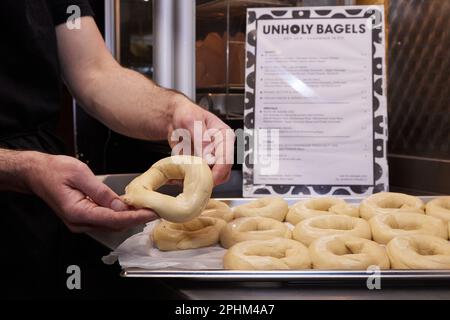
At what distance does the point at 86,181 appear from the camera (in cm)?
91

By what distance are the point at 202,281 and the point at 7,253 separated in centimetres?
70

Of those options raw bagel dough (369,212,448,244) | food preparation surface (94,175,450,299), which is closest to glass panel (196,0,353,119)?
raw bagel dough (369,212,448,244)

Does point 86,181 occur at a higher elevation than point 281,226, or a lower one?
higher

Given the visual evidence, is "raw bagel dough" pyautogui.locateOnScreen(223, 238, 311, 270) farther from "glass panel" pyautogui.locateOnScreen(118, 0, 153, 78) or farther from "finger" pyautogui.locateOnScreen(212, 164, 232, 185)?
"glass panel" pyautogui.locateOnScreen(118, 0, 153, 78)

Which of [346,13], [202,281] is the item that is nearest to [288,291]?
[202,281]

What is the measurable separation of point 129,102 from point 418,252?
2.91 ft

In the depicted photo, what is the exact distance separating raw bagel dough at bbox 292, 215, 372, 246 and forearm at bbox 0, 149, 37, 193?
628 mm

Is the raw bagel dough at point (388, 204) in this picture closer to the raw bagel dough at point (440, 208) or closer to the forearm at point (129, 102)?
the raw bagel dough at point (440, 208)

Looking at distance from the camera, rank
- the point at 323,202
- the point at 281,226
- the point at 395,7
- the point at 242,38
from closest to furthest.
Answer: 1. the point at 281,226
2. the point at 323,202
3. the point at 395,7
4. the point at 242,38

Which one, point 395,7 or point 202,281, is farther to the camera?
point 395,7

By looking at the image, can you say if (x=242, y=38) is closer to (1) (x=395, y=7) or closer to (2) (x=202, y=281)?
(1) (x=395, y=7)

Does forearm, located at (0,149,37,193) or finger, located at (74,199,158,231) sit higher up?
forearm, located at (0,149,37,193)

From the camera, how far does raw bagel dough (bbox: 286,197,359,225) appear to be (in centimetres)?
129

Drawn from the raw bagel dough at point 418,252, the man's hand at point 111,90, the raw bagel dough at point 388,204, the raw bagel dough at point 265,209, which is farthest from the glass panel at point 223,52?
the raw bagel dough at point 418,252
